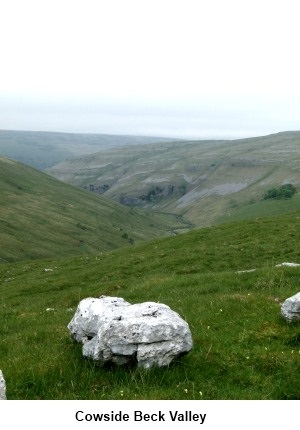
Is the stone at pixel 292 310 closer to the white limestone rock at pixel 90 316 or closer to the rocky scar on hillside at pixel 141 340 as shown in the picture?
the rocky scar on hillside at pixel 141 340

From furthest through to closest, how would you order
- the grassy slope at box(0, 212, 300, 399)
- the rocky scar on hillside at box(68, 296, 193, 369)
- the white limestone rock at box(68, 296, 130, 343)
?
the white limestone rock at box(68, 296, 130, 343) → the rocky scar on hillside at box(68, 296, 193, 369) → the grassy slope at box(0, 212, 300, 399)

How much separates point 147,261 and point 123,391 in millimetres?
33909

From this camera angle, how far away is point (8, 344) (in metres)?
14.9

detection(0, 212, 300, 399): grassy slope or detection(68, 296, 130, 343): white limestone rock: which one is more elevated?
detection(68, 296, 130, 343): white limestone rock

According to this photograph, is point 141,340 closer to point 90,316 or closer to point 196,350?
point 196,350

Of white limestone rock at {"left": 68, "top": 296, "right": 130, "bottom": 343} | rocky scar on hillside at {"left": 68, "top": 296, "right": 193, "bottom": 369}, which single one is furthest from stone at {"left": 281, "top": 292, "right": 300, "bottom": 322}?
white limestone rock at {"left": 68, "top": 296, "right": 130, "bottom": 343}

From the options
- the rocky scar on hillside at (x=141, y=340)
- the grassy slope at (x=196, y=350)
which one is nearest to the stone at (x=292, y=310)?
the grassy slope at (x=196, y=350)

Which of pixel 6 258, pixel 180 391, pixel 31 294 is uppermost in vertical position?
pixel 180 391

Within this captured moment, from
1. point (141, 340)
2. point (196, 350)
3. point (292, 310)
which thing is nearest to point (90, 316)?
point (141, 340)

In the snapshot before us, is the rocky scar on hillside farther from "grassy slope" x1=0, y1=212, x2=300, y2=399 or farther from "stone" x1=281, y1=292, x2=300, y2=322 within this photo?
"stone" x1=281, y1=292, x2=300, y2=322

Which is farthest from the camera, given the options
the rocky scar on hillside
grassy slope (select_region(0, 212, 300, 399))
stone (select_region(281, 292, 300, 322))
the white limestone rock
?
stone (select_region(281, 292, 300, 322))

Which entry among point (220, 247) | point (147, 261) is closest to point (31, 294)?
point (147, 261)

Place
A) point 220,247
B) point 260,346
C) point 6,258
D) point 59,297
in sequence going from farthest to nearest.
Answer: point 6,258
point 220,247
point 59,297
point 260,346

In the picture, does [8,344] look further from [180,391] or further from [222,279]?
[222,279]
